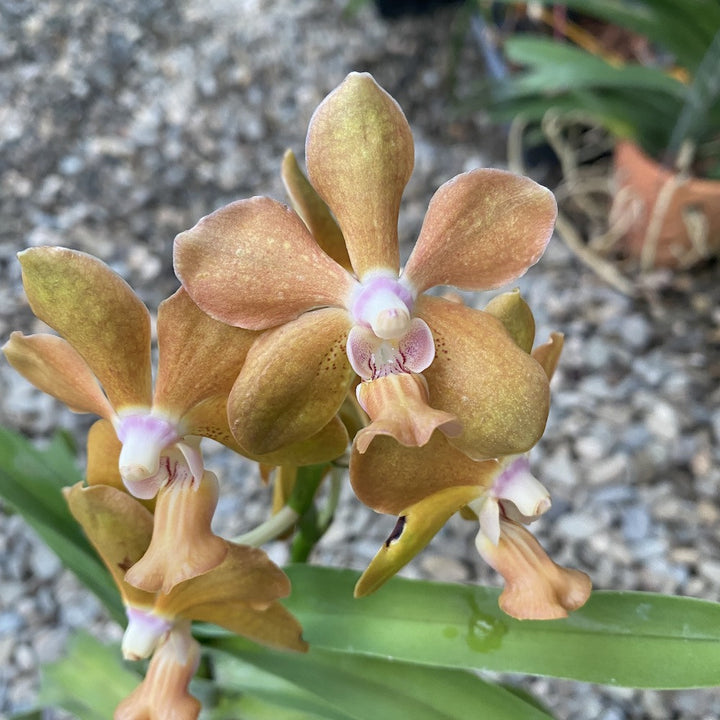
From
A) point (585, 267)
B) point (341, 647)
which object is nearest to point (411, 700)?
point (341, 647)

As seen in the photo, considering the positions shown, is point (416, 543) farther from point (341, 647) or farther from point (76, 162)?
point (76, 162)

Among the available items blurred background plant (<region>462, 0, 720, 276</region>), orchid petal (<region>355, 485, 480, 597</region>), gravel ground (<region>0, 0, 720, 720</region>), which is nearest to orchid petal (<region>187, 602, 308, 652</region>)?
orchid petal (<region>355, 485, 480, 597</region>)

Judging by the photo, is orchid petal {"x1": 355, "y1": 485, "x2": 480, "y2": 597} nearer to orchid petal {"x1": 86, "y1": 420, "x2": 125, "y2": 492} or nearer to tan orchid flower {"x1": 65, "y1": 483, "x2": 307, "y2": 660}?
tan orchid flower {"x1": 65, "y1": 483, "x2": 307, "y2": 660}

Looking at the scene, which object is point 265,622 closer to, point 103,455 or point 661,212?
point 103,455

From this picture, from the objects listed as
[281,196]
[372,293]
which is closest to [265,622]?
[372,293]

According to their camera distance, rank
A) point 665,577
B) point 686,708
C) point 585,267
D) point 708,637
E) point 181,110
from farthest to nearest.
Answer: point 181,110, point 585,267, point 665,577, point 686,708, point 708,637

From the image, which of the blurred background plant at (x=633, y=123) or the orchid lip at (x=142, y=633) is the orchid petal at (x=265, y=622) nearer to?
the orchid lip at (x=142, y=633)
